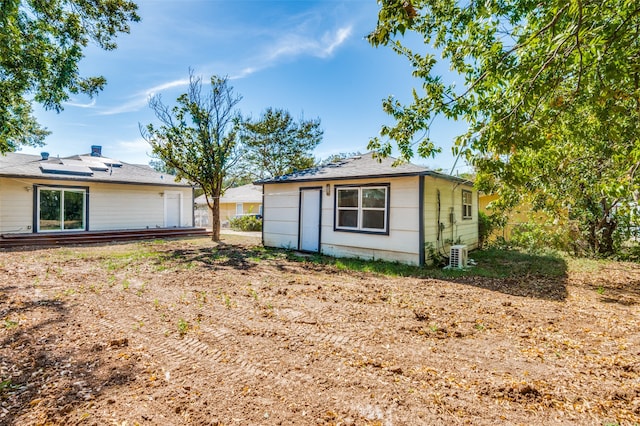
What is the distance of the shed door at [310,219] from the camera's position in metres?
9.98

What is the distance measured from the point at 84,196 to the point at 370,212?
1306cm

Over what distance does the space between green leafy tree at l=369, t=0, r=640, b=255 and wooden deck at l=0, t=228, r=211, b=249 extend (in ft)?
43.3

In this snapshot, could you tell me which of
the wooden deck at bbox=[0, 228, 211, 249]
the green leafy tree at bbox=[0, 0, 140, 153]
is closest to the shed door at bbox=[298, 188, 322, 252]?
the green leafy tree at bbox=[0, 0, 140, 153]

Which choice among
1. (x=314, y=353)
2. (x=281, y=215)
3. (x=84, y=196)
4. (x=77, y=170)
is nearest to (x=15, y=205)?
(x=84, y=196)

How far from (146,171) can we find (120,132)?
3.82 metres

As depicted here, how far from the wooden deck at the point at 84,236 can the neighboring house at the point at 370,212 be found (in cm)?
655

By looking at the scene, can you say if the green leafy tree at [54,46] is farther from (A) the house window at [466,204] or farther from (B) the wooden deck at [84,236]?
(A) the house window at [466,204]

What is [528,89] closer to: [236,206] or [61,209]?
[61,209]

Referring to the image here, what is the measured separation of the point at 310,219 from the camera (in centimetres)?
1020

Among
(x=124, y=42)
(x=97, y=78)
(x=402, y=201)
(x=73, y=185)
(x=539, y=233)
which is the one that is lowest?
(x=539, y=233)

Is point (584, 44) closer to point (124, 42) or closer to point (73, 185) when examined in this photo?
point (124, 42)

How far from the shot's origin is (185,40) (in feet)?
31.4

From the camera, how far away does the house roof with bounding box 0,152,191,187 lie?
12484 millimetres

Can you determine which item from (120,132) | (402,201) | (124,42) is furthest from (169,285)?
(120,132)
